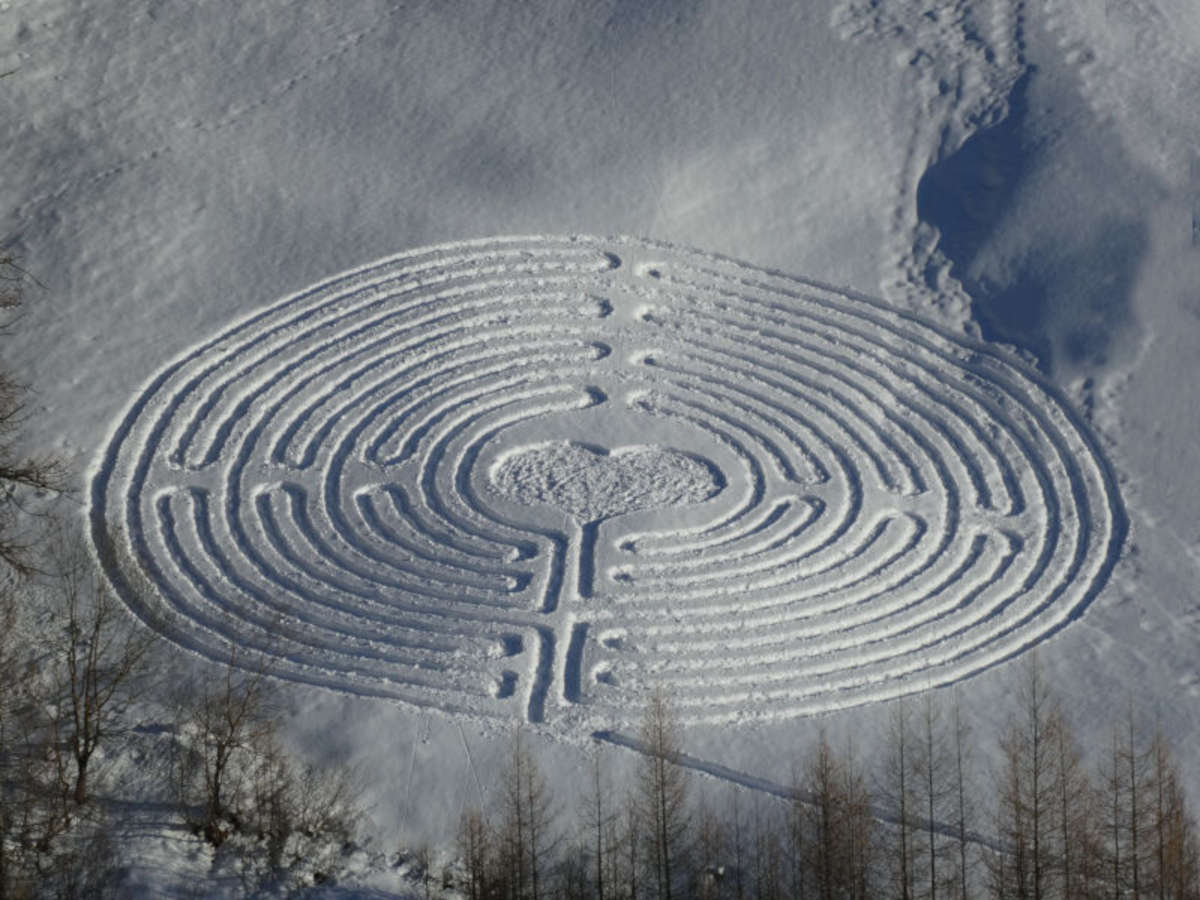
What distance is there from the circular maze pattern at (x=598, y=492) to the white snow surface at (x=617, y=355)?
80 mm

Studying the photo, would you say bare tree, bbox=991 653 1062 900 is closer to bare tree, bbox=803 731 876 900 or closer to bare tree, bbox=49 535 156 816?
→ bare tree, bbox=803 731 876 900

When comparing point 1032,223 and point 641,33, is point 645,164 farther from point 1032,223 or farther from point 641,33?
point 1032,223

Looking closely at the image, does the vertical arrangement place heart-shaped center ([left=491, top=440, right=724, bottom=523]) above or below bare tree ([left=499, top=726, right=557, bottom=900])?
above

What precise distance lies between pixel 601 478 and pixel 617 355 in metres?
3.53

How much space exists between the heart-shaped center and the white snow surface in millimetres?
86

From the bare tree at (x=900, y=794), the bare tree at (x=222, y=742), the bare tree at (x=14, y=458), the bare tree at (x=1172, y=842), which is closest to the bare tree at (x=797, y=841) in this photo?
the bare tree at (x=900, y=794)

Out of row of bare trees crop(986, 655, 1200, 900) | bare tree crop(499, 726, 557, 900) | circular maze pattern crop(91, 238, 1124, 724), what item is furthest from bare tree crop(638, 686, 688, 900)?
row of bare trees crop(986, 655, 1200, 900)

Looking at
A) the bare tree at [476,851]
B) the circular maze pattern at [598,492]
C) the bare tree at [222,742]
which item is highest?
the circular maze pattern at [598,492]

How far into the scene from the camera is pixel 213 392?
36906mm

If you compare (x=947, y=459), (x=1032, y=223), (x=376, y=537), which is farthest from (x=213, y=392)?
(x=1032, y=223)

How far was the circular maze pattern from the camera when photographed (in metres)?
31.7

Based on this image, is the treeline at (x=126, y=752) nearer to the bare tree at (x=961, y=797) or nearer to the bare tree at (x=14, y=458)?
the bare tree at (x=14, y=458)

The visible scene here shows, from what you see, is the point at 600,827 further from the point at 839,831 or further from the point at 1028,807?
the point at 1028,807

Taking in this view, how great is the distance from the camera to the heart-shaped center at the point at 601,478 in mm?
34938
